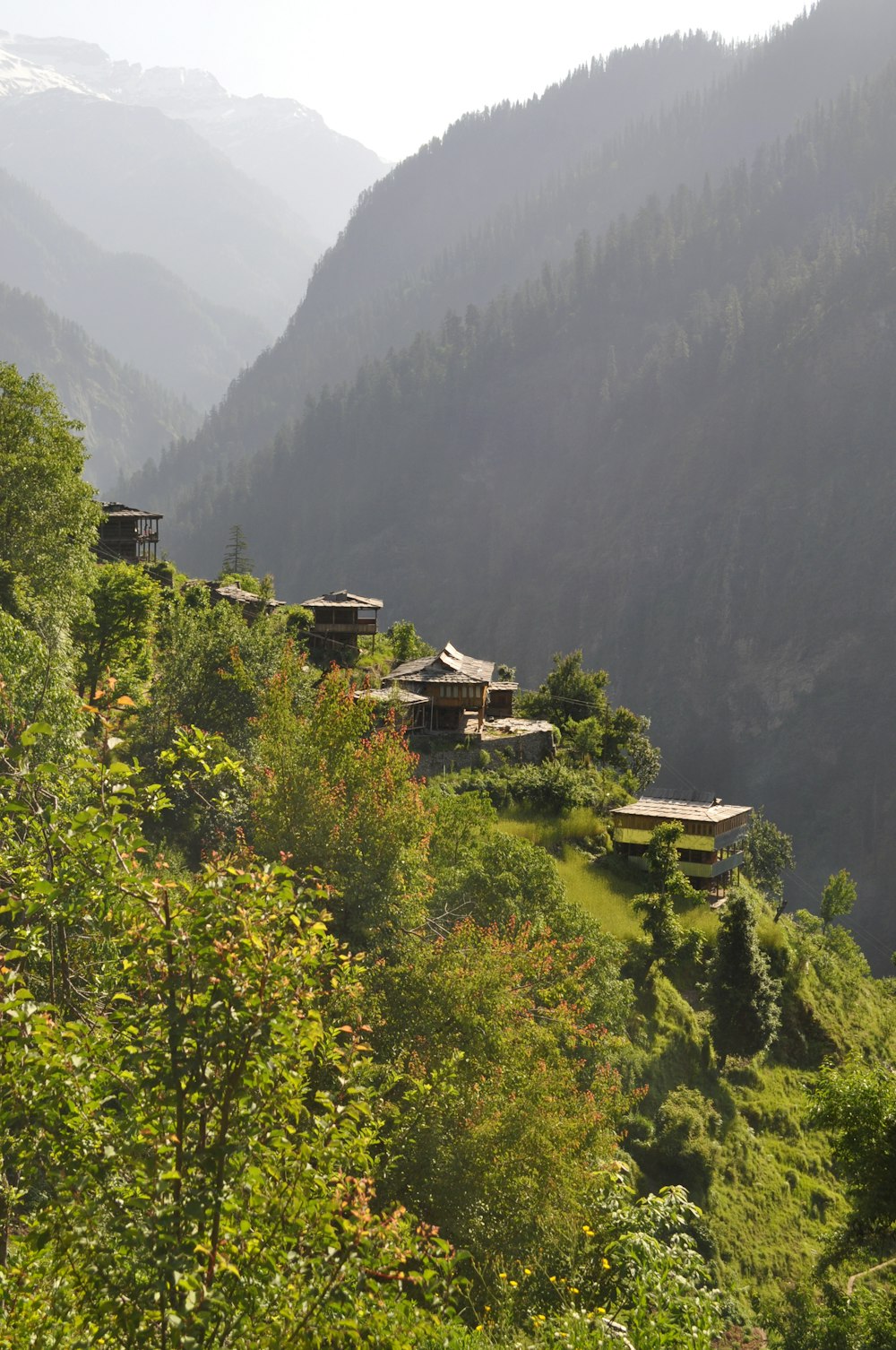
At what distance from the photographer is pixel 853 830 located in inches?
4727

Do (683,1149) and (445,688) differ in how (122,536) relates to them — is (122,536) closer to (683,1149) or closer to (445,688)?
(445,688)

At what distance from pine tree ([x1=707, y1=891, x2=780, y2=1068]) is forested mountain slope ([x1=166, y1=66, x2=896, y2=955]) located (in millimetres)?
80183

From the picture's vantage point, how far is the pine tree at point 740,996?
35.2 metres

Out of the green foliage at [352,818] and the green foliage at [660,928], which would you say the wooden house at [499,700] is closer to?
the green foliage at [660,928]

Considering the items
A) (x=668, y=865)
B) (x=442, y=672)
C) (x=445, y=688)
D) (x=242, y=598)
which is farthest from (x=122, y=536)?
(x=668, y=865)

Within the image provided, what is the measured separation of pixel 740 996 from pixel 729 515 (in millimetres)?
136720

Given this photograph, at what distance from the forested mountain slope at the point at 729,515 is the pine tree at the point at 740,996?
80.2 metres

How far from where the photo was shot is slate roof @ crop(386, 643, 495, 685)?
50.0 metres

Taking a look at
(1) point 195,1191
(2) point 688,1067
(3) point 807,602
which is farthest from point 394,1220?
(3) point 807,602

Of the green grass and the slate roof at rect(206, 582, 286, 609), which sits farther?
the slate roof at rect(206, 582, 286, 609)

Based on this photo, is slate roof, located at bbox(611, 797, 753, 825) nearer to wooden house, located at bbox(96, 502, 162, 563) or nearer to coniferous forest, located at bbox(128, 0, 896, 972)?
wooden house, located at bbox(96, 502, 162, 563)

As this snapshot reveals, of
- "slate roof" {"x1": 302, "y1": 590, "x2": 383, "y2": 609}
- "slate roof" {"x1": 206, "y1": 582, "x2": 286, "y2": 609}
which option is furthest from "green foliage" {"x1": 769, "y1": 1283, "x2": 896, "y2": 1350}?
"slate roof" {"x1": 206, "y1": 582, "x2": 286, "y2": 609}

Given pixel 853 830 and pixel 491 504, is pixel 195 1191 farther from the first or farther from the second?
pixel 491 504

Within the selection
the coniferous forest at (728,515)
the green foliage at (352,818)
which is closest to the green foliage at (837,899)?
the coniferous forest at (728,515)
